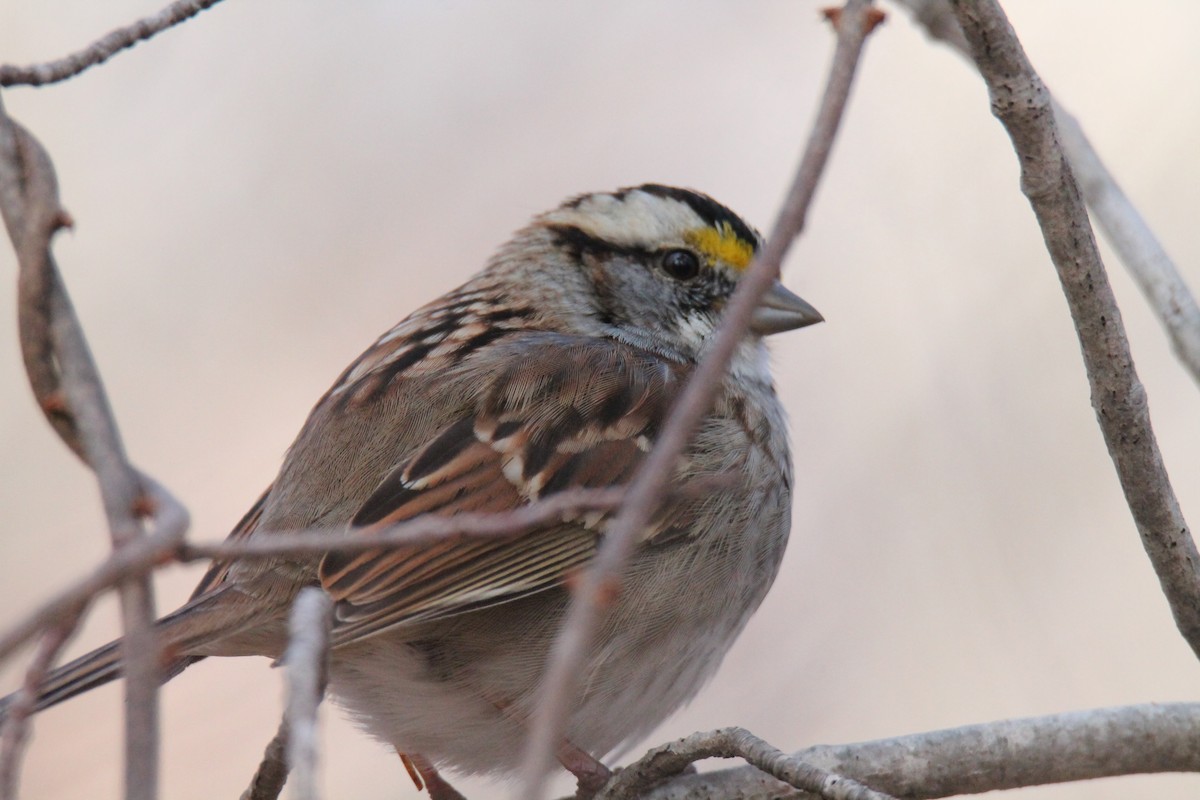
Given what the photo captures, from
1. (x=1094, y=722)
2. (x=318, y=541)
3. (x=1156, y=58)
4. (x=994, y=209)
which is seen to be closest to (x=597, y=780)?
(x=1094, y=722)

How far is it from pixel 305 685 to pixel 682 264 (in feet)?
5.81

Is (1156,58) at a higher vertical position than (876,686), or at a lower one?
higher

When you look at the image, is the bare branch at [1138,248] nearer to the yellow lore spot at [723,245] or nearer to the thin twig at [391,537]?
the yellow lore spot at [723,245]

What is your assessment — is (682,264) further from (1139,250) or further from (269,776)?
(269,776)

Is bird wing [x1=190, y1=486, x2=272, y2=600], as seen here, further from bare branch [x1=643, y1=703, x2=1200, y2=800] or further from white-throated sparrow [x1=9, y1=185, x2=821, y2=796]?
bare branch [x1=643, y1=703, x2=1200, y2=800]

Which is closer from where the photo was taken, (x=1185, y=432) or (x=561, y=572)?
(x=561, y=572)

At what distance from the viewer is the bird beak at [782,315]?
2.62 m

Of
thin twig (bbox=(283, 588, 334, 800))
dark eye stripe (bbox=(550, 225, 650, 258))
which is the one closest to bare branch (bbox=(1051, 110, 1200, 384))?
dark eye stripe (bbox=(550, 225, 650, 258))

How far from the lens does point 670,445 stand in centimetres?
92

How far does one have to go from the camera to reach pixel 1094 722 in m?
1.77

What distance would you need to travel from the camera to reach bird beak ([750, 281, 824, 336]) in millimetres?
2617

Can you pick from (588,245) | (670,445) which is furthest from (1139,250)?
(670,445)

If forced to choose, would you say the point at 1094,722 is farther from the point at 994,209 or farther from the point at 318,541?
the point at 994,209

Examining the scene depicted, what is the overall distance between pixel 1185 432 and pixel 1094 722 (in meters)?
1.72
